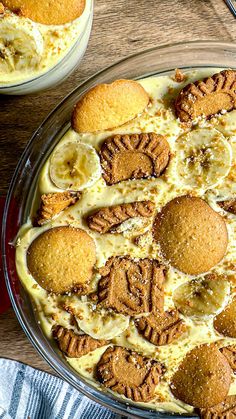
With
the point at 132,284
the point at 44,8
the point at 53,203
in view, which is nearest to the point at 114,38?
the point at 44,8

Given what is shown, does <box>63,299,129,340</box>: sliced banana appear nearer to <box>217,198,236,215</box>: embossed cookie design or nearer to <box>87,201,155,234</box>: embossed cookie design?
<box>87,201,155,234</box>: embossed cookie design

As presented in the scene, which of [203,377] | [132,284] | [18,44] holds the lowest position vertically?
[203,377]

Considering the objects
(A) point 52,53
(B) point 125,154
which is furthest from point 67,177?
(A) point 52,53

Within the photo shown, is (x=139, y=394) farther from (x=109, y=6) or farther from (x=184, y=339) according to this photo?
(x=109, y=6)

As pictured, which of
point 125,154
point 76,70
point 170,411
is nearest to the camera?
point 125,154

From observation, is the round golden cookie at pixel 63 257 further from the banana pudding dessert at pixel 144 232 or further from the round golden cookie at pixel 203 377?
the round golden cookie at pixel 203 377

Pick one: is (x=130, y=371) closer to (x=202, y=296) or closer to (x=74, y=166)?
(x=202, y=296)

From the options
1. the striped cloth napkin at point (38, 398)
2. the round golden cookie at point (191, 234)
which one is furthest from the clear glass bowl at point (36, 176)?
the round golden cookie at point (191, 234)

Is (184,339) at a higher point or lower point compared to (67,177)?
lower
